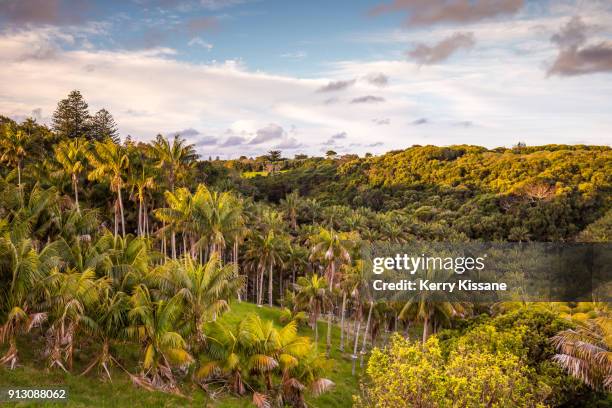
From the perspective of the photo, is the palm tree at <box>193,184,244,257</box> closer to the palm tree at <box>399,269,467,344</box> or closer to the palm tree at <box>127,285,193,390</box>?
the palm tree at <box>127,285,193,390</box>

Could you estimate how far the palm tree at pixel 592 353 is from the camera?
21.2 meters

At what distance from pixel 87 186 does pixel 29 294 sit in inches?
1461

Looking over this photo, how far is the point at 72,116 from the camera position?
7825 centimetres

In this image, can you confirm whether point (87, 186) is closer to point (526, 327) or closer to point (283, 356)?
point (283, 356)

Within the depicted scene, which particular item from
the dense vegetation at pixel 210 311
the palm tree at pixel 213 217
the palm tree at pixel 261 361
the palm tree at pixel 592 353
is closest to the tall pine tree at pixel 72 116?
the dense vegetation at pixel 210 311

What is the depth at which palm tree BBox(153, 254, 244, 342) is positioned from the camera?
24828 millimetres

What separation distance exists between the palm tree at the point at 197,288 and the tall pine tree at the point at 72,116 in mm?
62385

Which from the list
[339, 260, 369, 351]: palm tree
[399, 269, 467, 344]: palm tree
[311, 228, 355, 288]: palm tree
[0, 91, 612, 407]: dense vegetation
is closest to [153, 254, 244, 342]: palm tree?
[0, 91, 612, 407]: dense vegetation

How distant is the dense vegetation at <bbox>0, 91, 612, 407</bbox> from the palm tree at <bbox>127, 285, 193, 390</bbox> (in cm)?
8

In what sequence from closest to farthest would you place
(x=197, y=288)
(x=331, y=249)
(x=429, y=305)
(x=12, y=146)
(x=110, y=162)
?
(x=197, y=288)
(x=429, y=305)
(x=331, y=249)
(x=110, y=162)
(x=12, y=146)

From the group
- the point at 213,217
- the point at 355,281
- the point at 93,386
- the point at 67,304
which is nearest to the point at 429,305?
the point at 355,281

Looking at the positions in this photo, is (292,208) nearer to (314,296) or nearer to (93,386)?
(314,296)

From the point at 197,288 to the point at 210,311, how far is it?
1.50m

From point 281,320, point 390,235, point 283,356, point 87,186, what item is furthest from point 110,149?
point 390,235
